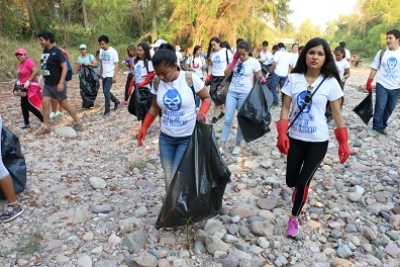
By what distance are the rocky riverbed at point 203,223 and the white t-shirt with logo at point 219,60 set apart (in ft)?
6.26

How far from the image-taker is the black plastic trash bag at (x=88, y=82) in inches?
289

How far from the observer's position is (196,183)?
2686 mm

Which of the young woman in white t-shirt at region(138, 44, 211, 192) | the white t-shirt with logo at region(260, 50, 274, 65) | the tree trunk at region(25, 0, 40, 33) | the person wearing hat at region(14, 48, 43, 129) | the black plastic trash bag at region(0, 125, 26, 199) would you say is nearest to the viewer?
the young woman in white t-shirt at region(138, 44, 211, 192)

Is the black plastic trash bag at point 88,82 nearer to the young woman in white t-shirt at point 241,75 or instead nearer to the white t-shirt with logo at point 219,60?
the white t-shirt with logo at point 219,60

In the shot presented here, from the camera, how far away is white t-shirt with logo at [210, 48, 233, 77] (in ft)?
21.4

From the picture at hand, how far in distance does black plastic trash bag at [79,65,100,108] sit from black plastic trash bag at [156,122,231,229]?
5.26 metres

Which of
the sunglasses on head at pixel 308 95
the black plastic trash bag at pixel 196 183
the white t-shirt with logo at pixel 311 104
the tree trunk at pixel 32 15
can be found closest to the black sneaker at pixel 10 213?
the black plastic trash bag at pixel 196 183

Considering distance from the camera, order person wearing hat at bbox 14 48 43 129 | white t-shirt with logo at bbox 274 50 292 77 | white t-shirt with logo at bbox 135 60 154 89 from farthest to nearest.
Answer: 1. white t-shirt with logo at bbox 274 50 292 77
2. white t-shirt with logo at bbox 135 60 154 89
3. person wearing hat at bbox 14 48 43 129

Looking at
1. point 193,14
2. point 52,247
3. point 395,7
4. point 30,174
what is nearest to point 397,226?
point 52,247

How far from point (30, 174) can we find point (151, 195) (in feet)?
5.18

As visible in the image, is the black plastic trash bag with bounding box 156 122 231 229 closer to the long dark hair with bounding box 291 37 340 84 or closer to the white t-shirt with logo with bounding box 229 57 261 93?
the long dark hair with bounding box 291 37 340 84

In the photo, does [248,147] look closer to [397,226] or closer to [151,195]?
[151,195]

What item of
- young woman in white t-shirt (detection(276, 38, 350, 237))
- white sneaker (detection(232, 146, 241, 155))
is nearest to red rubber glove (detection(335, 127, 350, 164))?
young woman in white t-shirt (detection(276, 38, 350, 237))

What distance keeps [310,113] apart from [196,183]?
1.04 m
